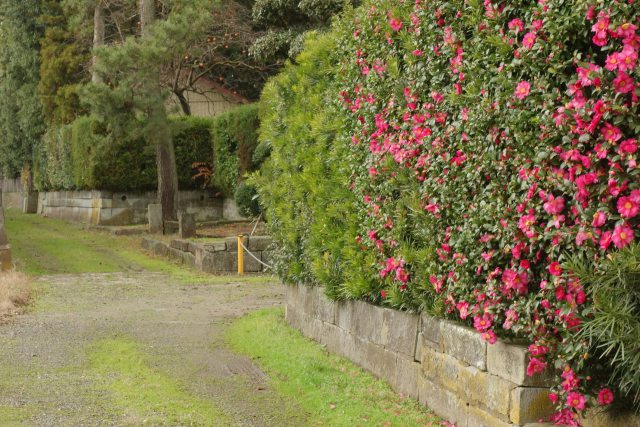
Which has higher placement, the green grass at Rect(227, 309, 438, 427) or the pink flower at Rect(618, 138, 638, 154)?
the pink flower at Rect(618, 138, 638, 154)

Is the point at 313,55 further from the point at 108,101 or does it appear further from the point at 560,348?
the point at 108,101

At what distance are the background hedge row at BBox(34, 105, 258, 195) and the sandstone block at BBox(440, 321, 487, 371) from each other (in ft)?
61.3

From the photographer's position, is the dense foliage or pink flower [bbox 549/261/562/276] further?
the dense foliage

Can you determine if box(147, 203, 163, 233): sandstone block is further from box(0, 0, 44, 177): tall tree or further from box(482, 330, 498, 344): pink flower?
box(482, 330, 498, 344): pink flower

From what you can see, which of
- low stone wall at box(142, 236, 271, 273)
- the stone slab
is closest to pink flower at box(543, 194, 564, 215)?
low stone wall at box(142, 236, 271, 273)

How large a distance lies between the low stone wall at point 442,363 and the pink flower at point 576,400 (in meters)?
0.17

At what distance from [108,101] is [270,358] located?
15008 mm

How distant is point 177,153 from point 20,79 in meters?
12.6

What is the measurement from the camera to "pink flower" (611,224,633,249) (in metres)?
3.75

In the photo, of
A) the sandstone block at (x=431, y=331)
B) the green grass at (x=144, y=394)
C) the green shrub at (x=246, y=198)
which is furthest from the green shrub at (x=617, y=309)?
the green shrub at (x=246, y=198)

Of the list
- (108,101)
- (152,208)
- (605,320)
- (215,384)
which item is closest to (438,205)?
(605,320)

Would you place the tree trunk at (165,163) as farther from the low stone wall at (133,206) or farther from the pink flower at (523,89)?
the pink flower at (523,89)

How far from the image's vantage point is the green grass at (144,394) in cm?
607

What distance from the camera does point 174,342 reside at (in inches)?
364
